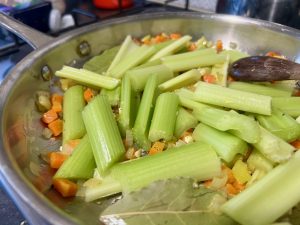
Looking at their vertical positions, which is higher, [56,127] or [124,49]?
[124,49]

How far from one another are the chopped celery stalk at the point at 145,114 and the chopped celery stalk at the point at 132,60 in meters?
0.12

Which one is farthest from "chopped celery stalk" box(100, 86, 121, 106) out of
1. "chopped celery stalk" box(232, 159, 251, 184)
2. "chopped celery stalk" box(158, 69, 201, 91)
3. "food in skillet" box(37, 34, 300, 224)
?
"chopped celery stalk" box(232, 159, 251, 184)

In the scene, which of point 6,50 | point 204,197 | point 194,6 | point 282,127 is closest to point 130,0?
point 194,6

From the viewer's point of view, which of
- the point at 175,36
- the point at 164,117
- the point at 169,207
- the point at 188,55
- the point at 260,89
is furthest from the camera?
the point at 175,36

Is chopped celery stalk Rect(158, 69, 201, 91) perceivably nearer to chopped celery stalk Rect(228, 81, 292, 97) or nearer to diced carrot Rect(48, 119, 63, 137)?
chopped celery stalk Rect(228, 81, 292, 97)

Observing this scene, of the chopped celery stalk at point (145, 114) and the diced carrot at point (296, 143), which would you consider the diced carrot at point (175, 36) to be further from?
the diced carrot at point (296, 143)

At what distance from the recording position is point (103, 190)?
722mm

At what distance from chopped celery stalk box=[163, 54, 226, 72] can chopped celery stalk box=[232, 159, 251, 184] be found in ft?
1.17

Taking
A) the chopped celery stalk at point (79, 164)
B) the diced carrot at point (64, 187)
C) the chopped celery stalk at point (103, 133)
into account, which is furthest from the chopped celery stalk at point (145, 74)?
the diced carrot at point (64, 187)

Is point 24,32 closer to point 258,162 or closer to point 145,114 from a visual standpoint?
Result: point 145,114

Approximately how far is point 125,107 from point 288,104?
1.33 feet

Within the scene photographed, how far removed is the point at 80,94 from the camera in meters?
0.96

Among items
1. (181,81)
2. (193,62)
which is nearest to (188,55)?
(193,62)

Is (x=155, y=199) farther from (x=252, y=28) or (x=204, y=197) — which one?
(x=252, y=28)
